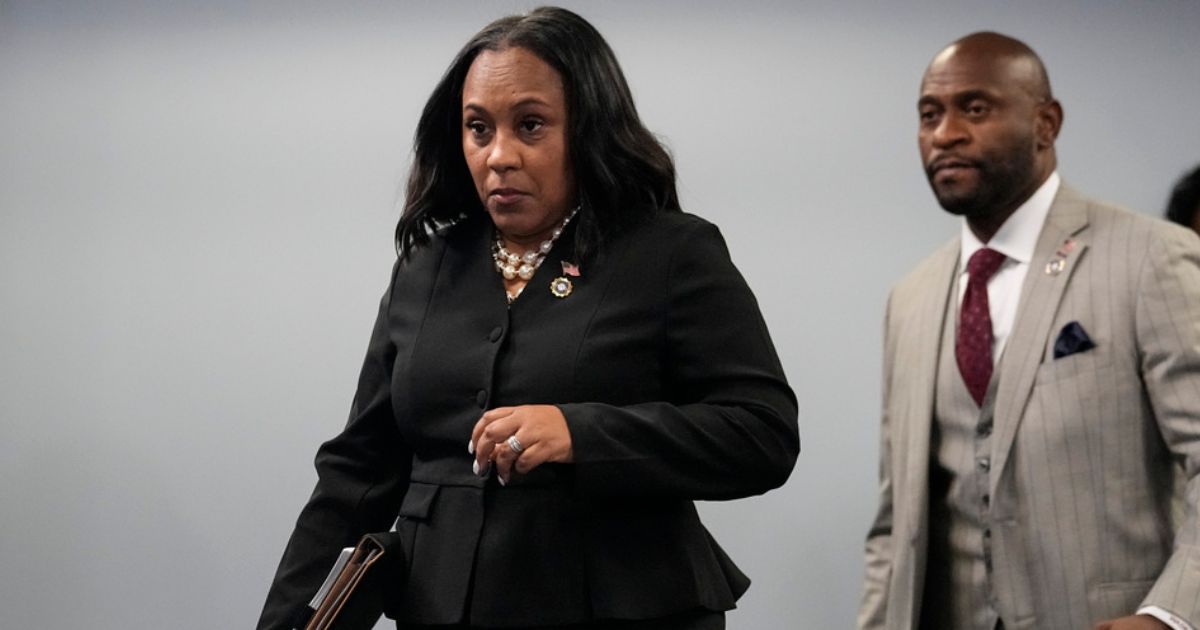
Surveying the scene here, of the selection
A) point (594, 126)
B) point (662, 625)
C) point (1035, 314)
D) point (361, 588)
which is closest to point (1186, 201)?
point (1035, 314)

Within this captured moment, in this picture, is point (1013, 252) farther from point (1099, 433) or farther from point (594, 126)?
point (594, 126)

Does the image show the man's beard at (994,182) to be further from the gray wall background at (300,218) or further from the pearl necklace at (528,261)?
the gray wall background at (300,218)

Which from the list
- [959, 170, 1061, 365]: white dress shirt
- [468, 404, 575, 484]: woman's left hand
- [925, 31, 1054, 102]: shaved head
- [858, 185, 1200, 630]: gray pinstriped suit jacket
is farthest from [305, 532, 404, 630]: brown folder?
[925, 31, 1054, 102]: shaved head

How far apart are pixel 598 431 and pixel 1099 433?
0.83 metres

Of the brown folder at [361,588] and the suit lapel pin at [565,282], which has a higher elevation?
the suit lapel pin at [565,282]

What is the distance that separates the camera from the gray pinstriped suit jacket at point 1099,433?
2.06m

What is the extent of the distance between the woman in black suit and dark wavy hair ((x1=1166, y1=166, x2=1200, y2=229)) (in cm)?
209

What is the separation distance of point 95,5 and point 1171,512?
324 cm

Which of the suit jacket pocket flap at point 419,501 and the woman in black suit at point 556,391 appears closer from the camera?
the woman in black suit at point 556,391

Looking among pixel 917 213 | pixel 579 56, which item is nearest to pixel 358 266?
pixel 917 213

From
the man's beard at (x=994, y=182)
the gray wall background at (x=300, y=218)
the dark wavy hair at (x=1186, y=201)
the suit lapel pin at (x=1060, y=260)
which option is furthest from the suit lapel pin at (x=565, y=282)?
the dark wavy hair at (x=1186, y=201)

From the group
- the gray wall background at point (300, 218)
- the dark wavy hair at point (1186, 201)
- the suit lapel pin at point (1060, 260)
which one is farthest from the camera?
the gray wall background at point (300, 218)

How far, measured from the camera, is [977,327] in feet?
7.41

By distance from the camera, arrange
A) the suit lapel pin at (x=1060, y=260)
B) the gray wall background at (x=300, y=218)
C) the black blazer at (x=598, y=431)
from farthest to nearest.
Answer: the gray wall background at (x=300, y=218)
the suit lapel pin at (x=1060, y=260)
the black blazer at (x=598, y=431)
